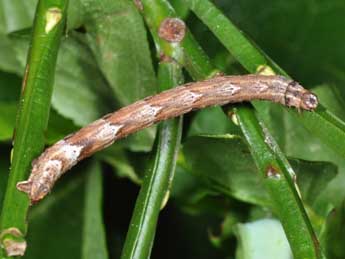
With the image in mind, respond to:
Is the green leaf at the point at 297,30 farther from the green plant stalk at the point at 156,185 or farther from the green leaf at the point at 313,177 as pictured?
the green plant stalk at the point at 156,185

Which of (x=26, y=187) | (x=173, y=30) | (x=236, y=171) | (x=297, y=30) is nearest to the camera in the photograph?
(x=26, y=187)

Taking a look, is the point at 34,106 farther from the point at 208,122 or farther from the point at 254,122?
the point at 208,122

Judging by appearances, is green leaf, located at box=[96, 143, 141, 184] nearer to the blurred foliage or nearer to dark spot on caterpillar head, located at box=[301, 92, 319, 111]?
the blurred foliage

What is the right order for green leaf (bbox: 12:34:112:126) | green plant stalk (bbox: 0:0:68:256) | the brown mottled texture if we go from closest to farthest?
green plant stalk (bbox: 0:0:68:256)
the brown mottled texture
green leaf (bbox: 12:34:112:126)

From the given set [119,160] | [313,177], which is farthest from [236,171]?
[119,160]

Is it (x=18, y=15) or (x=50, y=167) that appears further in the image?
(x=18, y=15)

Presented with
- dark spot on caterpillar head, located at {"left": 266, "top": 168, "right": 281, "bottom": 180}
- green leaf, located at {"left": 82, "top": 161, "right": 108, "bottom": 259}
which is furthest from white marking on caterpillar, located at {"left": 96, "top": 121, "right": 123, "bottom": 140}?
green leaf, located at {"left": 82, "top": 161, "right": 108, "bottom": 259}
